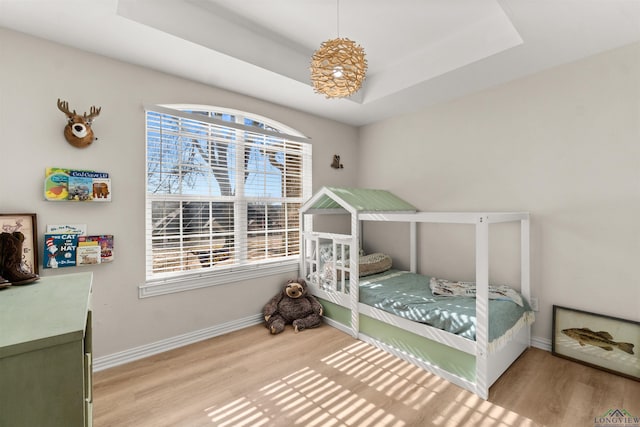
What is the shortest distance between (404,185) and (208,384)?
280 cm

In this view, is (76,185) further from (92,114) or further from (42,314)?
(42,314)

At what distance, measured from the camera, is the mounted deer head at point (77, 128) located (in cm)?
200

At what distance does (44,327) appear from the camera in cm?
Result: 73

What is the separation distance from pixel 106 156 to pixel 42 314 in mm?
1743

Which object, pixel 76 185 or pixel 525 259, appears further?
pixel 525 259

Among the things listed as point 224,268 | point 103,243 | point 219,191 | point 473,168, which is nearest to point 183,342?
point 224,268

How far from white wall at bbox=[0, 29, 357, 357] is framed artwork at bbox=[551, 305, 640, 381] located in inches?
112

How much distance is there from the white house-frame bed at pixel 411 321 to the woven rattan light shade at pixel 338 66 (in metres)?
1.17

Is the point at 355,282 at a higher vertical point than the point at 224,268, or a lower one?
lower

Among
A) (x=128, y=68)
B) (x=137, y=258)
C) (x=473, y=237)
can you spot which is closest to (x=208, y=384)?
(x=137, y=258)

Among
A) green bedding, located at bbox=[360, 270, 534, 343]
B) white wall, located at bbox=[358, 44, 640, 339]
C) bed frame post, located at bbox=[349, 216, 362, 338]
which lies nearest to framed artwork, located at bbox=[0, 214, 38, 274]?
bed frame post, located at bbox=[349, 216, 362, 338]

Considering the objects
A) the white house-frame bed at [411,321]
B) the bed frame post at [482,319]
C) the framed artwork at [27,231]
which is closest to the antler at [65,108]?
the framed artwork at [27,231]

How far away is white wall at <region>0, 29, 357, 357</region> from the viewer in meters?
1.88

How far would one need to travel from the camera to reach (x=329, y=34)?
2.35m
